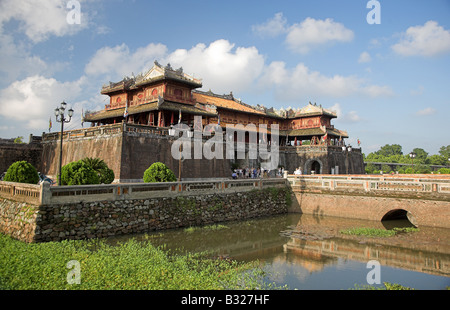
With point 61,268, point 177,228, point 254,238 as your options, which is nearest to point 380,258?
point 254,238

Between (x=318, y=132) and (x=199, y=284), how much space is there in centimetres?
3806

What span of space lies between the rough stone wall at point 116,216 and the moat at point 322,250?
747 mm

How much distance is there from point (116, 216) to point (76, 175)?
273cm

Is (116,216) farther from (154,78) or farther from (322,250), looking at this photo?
(154,78)

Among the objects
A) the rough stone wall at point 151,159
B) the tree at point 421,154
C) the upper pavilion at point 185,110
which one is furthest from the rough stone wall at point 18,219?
the tree at point 421,154

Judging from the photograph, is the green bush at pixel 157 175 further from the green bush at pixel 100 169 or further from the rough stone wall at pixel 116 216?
the green bush at pixel 100 169

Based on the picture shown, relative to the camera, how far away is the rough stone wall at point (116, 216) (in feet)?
40.5

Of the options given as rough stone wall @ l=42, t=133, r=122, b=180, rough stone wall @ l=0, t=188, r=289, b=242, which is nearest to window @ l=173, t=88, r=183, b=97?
rough stone wall @ l=42, t=133, r=122, b=180

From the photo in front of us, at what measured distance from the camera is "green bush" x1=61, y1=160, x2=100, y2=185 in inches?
579

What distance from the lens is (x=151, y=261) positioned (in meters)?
10.4

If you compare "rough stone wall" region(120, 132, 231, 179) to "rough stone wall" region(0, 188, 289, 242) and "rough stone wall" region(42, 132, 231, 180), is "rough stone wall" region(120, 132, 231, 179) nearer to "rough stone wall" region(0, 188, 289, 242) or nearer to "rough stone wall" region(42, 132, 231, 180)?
"rough stone wall" region(42, 132, 231, 180)

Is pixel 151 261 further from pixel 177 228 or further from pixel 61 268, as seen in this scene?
pixel 177 228

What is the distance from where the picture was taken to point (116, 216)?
14.7 meters

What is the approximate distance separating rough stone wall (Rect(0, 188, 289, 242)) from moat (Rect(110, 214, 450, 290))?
2.45 ft
